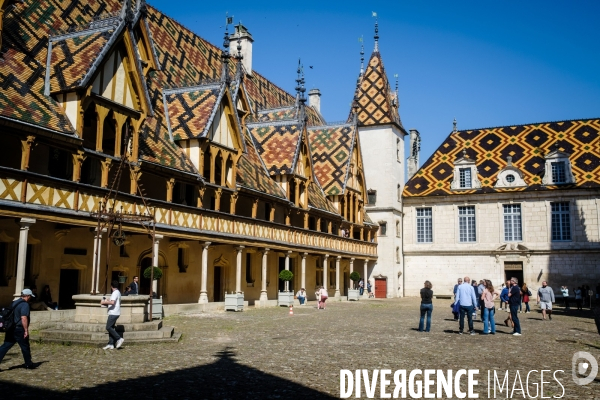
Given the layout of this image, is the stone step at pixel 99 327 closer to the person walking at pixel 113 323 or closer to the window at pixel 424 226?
the person walking at pixel 113 323

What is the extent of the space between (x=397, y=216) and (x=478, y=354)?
Result: 33.5m

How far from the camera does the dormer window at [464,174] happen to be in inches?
1713

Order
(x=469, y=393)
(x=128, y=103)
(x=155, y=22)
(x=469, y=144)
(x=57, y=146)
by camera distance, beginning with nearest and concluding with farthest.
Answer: (x=469, y=393), (x=57, y=146), (x=128, y=103), (x=155, y=22), (x=469, y=144)

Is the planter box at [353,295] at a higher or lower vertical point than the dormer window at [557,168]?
lower

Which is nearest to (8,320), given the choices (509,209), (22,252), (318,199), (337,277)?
(22,252)

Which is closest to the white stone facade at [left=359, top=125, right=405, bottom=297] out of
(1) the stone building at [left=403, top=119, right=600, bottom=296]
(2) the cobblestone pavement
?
(1) the stone building at [left=403, top=119, right=600, bottom=296]

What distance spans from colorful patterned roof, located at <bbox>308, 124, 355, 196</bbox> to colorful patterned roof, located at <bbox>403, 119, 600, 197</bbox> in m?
8.54

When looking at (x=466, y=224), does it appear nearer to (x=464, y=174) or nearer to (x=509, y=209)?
(x=509, y=209)

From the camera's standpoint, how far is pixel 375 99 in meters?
46.2

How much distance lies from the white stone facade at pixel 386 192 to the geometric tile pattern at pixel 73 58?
28.4m

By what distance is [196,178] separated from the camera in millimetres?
22562

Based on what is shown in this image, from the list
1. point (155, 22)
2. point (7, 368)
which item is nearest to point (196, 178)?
point (155, 22)

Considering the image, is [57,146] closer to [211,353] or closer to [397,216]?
[211,353]

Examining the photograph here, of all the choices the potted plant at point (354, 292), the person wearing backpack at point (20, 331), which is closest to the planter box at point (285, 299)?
the potted plant at point (354, 292)
